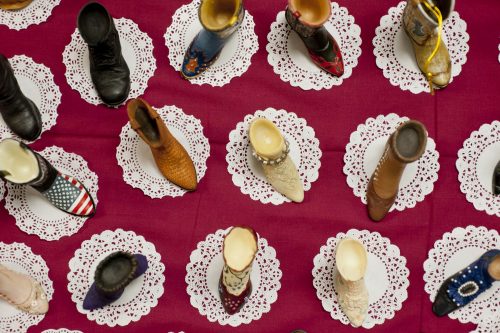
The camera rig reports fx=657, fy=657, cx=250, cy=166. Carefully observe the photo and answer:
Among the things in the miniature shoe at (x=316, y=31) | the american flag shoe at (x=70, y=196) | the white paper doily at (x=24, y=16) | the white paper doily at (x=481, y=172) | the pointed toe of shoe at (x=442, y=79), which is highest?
the miniature shoe at (x=316, y=31)

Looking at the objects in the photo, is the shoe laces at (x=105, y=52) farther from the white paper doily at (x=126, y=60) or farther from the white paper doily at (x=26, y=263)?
the white paper doily at (x=26, y=263)

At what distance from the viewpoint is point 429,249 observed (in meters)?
1.42

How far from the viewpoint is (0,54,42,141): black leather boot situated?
140 centimetres

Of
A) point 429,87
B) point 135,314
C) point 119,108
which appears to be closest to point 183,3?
point 119,108

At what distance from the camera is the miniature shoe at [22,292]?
135cm

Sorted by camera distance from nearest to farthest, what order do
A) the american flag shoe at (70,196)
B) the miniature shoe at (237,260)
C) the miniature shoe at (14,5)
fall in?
the miniature shoe at (237,260), the american flag shoe at (70,196), the miniature shoe at (14,5)

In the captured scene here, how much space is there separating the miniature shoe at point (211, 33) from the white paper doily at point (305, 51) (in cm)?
13

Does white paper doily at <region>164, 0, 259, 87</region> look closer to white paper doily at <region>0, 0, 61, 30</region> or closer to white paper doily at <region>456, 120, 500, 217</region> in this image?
white paper doily at <region>0, 0, 61, 30</region>

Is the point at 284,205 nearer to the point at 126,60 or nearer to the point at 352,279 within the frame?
the point at 352,279

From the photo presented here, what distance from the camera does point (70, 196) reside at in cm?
140

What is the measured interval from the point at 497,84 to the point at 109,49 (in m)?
0.86

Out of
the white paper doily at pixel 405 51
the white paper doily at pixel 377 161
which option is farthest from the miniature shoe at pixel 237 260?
the white paper doily at pixel 405 51

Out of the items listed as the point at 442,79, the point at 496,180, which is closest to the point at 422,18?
the point at 442,79

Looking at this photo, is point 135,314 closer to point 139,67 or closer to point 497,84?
point 139,67
